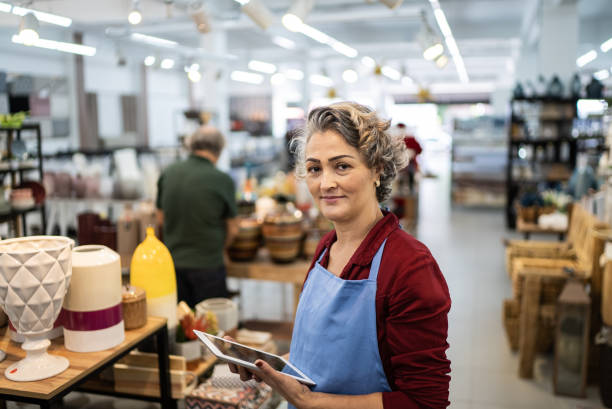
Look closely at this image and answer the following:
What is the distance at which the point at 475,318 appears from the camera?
5137 mm

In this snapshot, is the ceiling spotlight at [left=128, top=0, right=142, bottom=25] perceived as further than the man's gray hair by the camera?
Yes

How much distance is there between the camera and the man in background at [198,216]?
11.5 feet

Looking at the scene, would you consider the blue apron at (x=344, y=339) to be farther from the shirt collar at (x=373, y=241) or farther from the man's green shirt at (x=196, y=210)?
the man's green shirt at (x=196, y=210)

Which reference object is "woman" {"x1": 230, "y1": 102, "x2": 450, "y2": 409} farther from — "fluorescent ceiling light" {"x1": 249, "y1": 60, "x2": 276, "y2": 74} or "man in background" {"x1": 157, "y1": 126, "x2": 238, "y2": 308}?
"fluorescent ceiling light" {"x1": 249, "y1": 60, "x2": 276, "y2": 74}

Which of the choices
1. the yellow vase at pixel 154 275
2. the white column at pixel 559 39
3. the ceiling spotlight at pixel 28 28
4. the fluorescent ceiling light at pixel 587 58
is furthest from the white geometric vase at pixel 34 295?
the fluorescent ceiling light at pixel 587 58

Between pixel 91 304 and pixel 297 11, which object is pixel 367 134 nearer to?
pixel 91 304

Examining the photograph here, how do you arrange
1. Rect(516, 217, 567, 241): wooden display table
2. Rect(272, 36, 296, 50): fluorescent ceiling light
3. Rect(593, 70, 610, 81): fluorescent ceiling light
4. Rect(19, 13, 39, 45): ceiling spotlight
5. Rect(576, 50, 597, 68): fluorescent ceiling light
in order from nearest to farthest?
Rect(19, 13, 39, 45): ceiling spotlight < Rect(516, 217, 567, 241): wooden display table < Rect(593, 70, 610, 81): fluorescent ceiling light < Rect(576, 50, 597, 68): fluorescent ceiling light < Rect(272, 36, 296, 50): fluorescent ceiling light

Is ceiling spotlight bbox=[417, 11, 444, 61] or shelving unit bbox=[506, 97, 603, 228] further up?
ceiling spotlight bbox=[417, 11, 444, 61]

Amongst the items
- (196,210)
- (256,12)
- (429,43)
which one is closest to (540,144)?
(429,43)

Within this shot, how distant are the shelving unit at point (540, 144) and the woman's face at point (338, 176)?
8.74m

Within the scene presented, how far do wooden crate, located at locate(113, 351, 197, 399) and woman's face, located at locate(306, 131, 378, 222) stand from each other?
1.34 m

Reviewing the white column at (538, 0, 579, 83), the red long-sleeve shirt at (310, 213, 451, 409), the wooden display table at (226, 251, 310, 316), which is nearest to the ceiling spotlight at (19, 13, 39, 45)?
the wooden display table at (226, 251, 310, 316)

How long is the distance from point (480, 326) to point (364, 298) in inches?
154

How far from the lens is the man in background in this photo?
3504 mm
